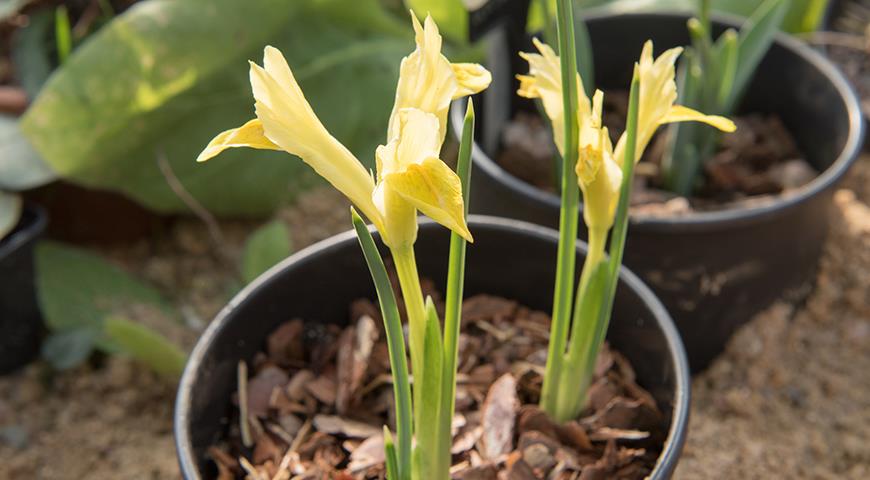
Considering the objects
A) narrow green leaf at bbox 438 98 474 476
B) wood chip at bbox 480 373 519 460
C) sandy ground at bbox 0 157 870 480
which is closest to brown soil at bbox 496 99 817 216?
sandy ground at bbox 0 157 870 480

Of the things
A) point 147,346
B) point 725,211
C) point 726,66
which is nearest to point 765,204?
point 725,211

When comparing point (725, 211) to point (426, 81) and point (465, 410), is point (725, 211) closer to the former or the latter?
point (465, 410)

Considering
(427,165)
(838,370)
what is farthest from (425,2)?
(427,165)

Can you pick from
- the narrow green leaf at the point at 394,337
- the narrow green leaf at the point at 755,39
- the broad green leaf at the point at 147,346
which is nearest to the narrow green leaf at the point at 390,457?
the narrow green leaf at the point at 394,337

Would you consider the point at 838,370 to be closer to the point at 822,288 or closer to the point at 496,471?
the point at 822,288

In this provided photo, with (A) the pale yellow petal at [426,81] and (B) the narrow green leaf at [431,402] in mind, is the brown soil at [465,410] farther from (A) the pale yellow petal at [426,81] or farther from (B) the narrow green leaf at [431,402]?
(A) the pale yellow petal at [426,81]

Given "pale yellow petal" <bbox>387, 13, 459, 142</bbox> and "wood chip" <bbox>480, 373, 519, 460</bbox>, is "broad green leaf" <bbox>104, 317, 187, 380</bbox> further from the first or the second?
"pale yellow petal" <bbox>387, 13, 459, 142</bbox>

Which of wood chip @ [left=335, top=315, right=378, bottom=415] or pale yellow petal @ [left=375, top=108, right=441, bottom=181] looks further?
wood chip @ [left=335, top=315, right=378, bottom=415]
